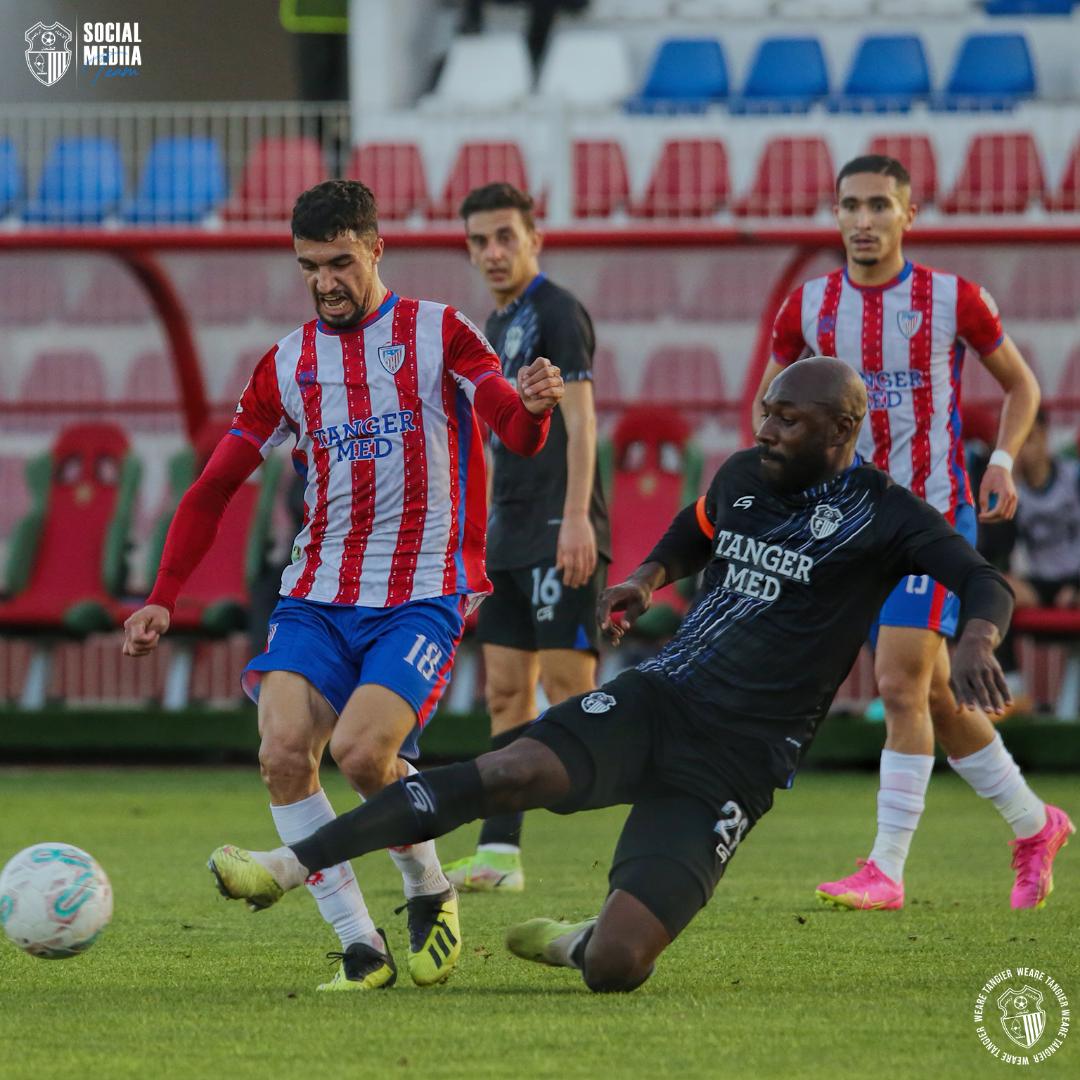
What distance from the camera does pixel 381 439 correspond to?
16.1 ft

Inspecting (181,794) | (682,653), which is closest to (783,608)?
(682,653)

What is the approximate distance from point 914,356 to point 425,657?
2.26 meters

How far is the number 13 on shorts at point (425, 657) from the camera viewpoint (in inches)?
183

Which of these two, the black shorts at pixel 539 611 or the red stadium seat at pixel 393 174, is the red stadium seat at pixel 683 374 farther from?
the black shorts at pixel 539 611

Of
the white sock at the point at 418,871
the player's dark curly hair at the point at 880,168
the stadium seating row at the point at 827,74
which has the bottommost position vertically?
the white sock at the point at 418,871

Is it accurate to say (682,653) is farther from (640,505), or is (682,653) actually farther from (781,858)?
(640,505)

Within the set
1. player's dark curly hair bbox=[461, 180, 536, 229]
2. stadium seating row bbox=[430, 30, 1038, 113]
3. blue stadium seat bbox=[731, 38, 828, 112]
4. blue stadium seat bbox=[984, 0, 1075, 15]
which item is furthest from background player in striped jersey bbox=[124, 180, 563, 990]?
blue stadium seat bbox=[984, 0, 1075, 15]

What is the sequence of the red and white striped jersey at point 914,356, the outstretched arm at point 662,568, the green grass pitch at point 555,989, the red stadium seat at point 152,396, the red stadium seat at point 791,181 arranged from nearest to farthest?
the green grass pitch at point 555,989 → the outstretched arm at point 662,568 → the red and white striped jersey at point 914,356 → the red stadium seat at point 791,181 → the red stadium seat at point 152,396

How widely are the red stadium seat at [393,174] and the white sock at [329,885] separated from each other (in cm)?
1108

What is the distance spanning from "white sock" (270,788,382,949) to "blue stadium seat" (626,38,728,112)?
45.0 ft

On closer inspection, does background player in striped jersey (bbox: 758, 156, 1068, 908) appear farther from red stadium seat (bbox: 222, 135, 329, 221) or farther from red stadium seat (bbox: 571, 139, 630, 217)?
red stadium seat (bbox: 571, 139, 630, 217)

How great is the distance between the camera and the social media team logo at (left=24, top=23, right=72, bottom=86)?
53.9 feet

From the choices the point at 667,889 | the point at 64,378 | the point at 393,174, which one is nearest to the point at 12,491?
the point at 64,378

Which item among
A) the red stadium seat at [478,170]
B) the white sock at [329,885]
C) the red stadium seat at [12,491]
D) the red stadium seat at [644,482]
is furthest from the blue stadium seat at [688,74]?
the white sock at [329,885]
